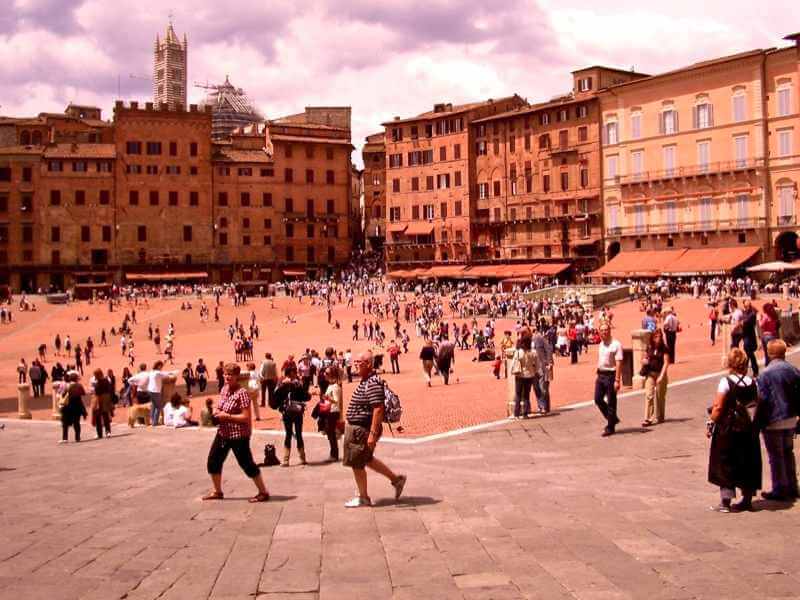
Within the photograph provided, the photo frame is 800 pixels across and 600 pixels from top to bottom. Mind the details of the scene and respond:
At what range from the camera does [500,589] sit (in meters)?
5.96

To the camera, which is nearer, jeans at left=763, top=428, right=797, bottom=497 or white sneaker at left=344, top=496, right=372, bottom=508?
jeans at left=763, top=428, right=797, bottom=497

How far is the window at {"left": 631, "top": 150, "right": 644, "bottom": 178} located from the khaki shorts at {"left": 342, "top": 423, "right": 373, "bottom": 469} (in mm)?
56548

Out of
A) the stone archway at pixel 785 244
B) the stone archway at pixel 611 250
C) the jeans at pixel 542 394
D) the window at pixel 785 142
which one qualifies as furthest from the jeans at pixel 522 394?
the stone archway at pixel 611 250

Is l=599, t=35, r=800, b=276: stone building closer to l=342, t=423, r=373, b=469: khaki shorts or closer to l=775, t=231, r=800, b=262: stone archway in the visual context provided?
l=775, t=231, r=800, b=262: stone archway

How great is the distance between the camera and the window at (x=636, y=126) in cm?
6109

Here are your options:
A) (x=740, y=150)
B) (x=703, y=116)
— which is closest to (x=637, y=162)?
(x=703, y=116)

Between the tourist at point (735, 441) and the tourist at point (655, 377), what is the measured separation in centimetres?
494

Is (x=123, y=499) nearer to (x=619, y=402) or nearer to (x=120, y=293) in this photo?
(x=619, y=402)

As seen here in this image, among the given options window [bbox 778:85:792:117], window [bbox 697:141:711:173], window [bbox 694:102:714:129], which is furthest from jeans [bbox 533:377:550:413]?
window [bbox 694:102:714:129]

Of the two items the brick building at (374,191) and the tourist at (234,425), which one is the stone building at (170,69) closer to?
the brick building at (374,191)

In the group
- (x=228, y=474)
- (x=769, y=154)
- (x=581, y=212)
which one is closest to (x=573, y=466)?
(x=228, y=474)

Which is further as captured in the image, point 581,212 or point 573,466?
point 581,212

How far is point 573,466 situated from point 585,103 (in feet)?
189

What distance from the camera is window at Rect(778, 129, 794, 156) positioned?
53188 millimetres
